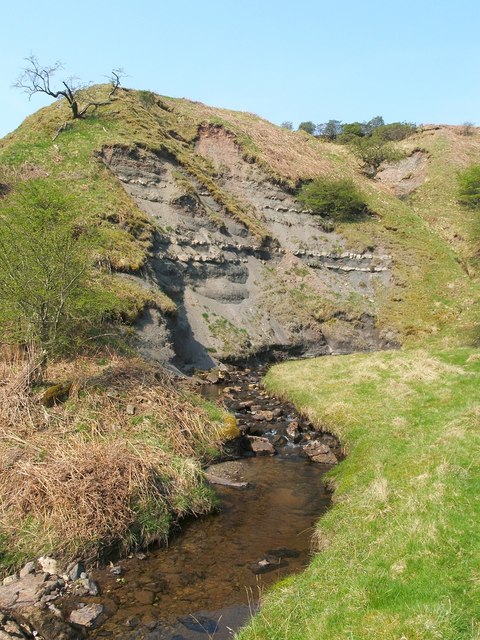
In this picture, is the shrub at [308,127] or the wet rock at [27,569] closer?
the wet rock at [27,569]

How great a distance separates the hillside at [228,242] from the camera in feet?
119

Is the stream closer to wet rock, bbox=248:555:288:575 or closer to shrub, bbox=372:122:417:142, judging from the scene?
wet rock, bbox=248:555:288:575

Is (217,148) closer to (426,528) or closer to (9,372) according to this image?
(9,372)

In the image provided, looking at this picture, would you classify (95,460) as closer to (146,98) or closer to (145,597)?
(145,597)

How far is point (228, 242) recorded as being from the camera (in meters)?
45.7

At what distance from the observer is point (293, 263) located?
49.6 metres

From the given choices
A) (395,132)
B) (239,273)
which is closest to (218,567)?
(239,273)

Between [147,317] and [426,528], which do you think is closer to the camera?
[426,528]

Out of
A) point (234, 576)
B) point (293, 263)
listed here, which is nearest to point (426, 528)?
point (234, 576)

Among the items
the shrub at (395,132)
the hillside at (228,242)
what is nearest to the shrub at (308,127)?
the shrub at (395,132)

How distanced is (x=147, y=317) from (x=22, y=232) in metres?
12.9

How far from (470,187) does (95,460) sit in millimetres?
62292

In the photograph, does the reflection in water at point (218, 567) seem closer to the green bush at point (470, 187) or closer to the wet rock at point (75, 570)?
the wet rock at point (75, 570)

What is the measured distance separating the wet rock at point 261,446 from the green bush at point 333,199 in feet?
133
